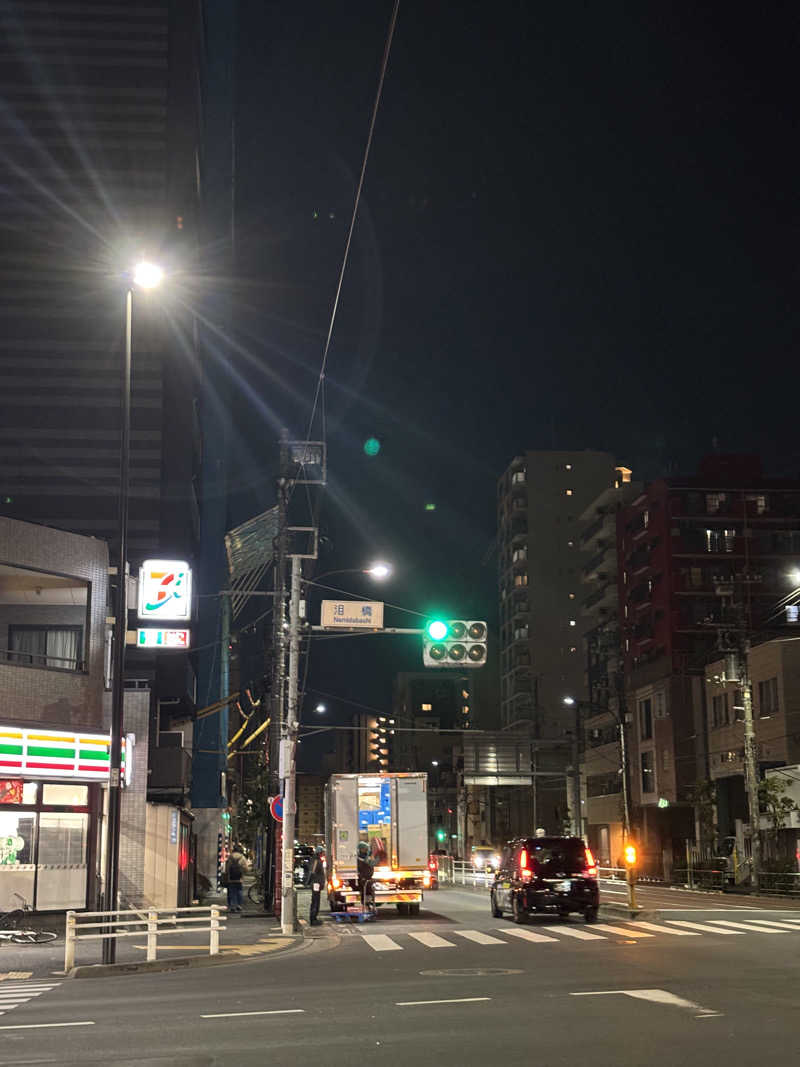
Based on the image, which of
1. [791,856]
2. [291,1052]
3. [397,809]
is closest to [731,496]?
[791,856]

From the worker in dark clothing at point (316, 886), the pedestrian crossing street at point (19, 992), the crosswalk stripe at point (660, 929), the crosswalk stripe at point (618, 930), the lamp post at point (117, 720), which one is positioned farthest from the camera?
the worker in dark clothing at point (316, 886)

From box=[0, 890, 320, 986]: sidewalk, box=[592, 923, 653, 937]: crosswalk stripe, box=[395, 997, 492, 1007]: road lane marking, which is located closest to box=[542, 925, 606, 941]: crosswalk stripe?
box=[592, 923, 653, 937]: crosswalk stripe

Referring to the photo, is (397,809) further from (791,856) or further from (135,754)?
(791,856)

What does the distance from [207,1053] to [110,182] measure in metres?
63.3

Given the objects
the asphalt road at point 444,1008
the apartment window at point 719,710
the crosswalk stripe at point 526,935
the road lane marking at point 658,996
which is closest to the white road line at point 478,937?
the asphalt road at point 444,1008

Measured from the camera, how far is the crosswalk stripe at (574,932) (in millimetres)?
23194

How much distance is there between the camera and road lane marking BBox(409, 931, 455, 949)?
73.9 feet

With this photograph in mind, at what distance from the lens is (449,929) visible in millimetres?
27297

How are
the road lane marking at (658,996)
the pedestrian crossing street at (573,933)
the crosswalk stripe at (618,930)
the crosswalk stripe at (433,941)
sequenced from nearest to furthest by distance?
the road lane marking at (658,996) < the crosswalk stripe at (433,941) < the pedestrian crossing street at (573,933) < the crosswalk stripe at (618,930)

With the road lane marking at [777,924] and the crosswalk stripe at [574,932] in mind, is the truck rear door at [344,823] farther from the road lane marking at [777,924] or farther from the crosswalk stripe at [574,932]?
the road lane marking at [777,924]

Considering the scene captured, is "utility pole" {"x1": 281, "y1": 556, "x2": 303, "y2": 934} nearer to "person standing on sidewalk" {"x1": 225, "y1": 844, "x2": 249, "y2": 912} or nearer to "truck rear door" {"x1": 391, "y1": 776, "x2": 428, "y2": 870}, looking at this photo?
"truck rear door" {"x1": 391, "y1": 776, "x2": 428, "y2": 870}

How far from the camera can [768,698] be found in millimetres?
59094

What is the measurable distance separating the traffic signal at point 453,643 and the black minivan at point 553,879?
5.42 m

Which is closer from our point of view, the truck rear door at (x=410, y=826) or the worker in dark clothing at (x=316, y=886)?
the worker in dark clothing at (x=316, y=886)
